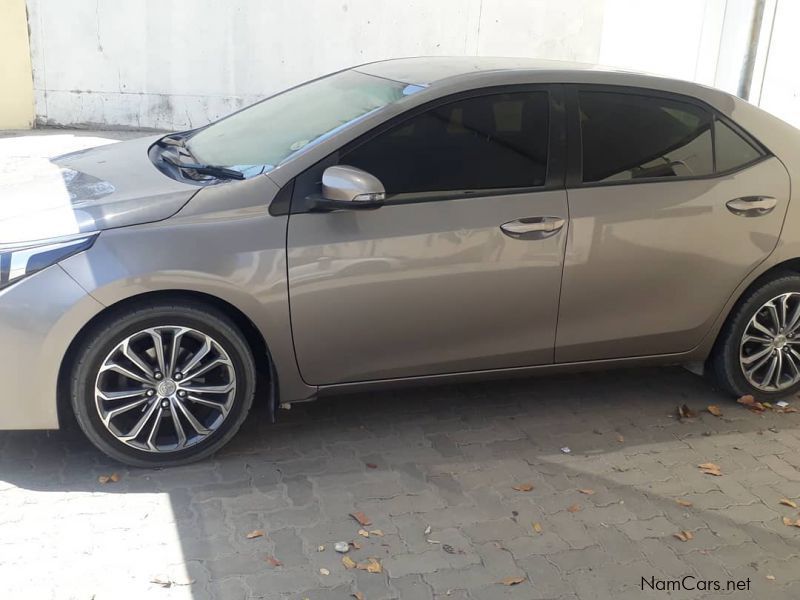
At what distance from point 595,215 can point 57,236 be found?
94.0 inches

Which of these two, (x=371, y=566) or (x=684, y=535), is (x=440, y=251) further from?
(x=684, y=535)

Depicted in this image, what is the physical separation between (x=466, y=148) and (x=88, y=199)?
169 cm

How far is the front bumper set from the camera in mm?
3531

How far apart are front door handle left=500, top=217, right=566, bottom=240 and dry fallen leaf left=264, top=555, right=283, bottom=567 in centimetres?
175

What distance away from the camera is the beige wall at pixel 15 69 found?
34.6 feet

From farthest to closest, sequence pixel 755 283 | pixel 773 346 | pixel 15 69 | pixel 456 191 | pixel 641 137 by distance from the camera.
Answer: pixel 15 69
pixel 773 346
pixel 755 283
pixel 641 137
pixel 456 191

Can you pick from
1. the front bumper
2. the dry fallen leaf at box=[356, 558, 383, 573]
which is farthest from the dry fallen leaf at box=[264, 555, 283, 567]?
the front bumper

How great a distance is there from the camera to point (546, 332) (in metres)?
4.33

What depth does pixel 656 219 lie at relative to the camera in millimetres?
4340

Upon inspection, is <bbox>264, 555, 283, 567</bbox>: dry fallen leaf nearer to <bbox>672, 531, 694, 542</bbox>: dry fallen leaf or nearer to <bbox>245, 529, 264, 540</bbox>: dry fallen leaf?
<bbox>245, 529, 264, 540</bbox>: dry fallen leaf

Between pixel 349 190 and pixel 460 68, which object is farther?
pixel 460 68

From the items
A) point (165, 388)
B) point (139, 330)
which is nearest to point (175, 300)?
point (139, 330)

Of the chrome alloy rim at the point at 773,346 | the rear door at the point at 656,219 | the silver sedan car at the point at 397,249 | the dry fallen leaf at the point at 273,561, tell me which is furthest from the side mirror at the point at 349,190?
the chrome alloy rim at the point at 773,346

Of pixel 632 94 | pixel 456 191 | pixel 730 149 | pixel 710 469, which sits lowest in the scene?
pixel 710 469
